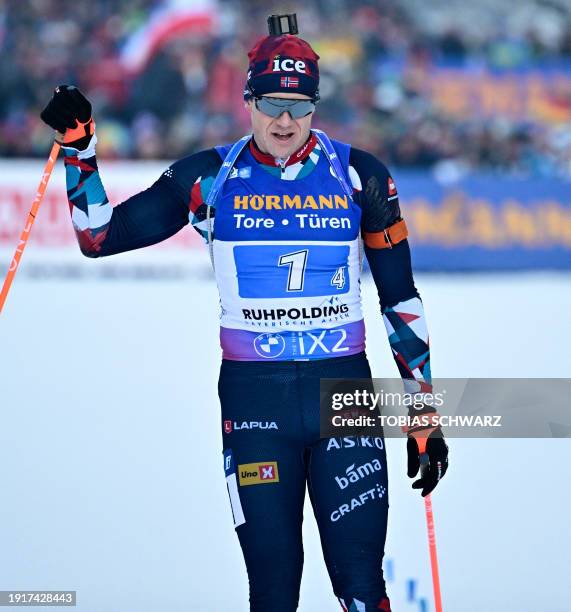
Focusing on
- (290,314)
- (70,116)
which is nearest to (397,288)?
(290,314)

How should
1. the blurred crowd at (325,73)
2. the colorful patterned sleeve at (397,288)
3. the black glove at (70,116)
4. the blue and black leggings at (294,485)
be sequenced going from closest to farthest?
the blue and black leggings at (294,485) < the black glove at (70,116) < the colorful patterned sleeve at (397,288) < the blurred crowd at (325,73)

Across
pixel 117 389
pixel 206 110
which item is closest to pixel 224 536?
pixel 117 389

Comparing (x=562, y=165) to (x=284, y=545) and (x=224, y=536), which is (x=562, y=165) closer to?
(x=224, y=536)

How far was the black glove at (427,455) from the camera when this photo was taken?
369 cm

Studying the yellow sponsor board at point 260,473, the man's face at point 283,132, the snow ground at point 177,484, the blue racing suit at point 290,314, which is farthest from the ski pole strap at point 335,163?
the snow ground at point 177,484

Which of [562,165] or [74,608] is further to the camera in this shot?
[562,165]

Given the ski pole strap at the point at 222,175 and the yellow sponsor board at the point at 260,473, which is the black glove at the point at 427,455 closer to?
the yellow sponsor board at the point at 260,473

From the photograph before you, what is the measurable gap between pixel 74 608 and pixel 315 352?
5.16 feet

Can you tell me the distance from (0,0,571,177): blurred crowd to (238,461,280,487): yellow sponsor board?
11.9m

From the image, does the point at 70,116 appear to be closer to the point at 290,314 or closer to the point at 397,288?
the point at 290,314

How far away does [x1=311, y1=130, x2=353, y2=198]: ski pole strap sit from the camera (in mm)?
3688

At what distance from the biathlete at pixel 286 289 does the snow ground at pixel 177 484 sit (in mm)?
1109

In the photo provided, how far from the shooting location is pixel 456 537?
17.3 ft

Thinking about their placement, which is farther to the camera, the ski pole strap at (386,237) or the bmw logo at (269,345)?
the ski pole strap at (386,237)
